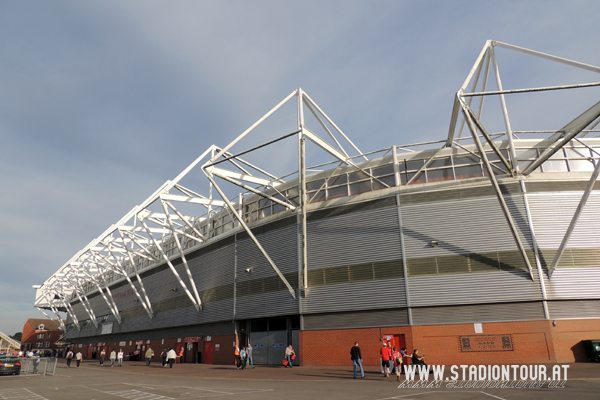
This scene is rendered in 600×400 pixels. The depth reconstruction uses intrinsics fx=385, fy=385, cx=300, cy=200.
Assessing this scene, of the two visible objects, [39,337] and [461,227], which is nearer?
[461,227]

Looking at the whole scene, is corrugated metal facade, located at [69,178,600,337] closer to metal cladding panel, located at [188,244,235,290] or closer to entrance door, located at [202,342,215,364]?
metal cladding panel, located at [188,244,235,290]

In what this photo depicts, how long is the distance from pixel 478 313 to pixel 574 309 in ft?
15.7

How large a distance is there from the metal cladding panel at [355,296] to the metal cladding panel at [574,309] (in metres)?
7.71

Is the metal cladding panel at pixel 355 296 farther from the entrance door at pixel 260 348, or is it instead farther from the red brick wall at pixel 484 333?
the entrance door at pixel 260 348

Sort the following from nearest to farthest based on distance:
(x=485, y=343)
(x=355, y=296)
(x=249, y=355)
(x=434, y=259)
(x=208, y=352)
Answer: (x=485, y=343), (x=434, y=259), (x=355, y=296), (x=249, y=355), (x=208, y=352)

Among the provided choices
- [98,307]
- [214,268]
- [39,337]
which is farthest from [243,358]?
[39,337]

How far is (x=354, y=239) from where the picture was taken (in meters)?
25.0

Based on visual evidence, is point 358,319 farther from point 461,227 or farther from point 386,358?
point 461,227

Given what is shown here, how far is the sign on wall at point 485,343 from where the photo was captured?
2059 cm

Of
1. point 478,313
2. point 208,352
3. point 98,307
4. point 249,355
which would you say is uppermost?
point 98,307

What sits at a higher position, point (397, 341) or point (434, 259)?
point (434, 259)

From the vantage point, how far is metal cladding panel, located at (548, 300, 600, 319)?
66.7ft

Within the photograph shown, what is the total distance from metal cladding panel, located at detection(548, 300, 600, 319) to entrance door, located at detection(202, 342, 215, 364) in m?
25.2

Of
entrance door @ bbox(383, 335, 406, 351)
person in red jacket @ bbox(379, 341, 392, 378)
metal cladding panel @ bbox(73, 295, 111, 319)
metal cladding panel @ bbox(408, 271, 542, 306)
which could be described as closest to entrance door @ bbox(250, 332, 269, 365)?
entrance door @ bbox(383, 335, 406, 351)
